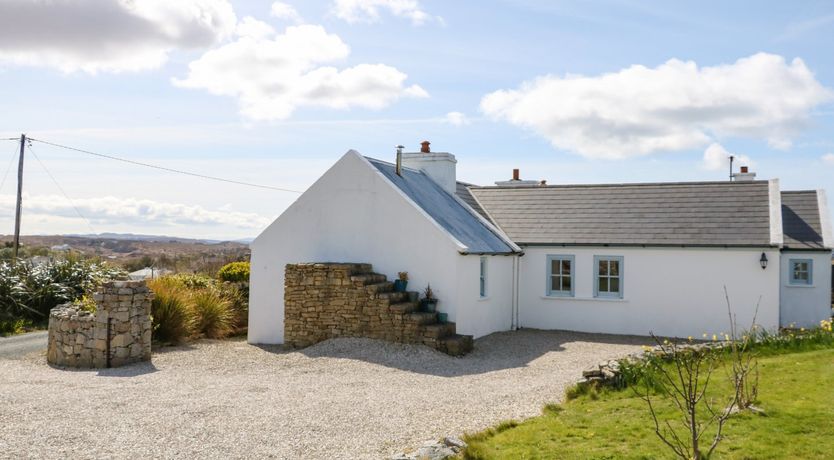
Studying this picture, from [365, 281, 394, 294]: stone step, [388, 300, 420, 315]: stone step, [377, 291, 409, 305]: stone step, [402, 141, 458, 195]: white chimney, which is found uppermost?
[402, 141, 458, 195]: white chimney

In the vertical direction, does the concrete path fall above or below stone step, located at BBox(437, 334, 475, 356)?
below

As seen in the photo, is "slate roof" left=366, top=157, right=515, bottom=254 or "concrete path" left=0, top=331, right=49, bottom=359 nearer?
"concrete path" left=0, top=331, right=49, bottom=359

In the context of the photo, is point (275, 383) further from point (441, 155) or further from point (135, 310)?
point (441, 155)

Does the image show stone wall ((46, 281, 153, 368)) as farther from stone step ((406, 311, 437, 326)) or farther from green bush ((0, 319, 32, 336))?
stone step ((406, 311, 437, 326))

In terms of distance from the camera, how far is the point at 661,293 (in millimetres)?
19312

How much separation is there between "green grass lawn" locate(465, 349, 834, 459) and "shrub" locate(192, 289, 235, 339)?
1102 cm

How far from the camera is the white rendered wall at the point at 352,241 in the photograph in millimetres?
16875

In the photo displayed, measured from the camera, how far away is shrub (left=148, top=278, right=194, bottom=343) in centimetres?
1686

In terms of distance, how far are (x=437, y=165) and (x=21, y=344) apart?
41.8 ft

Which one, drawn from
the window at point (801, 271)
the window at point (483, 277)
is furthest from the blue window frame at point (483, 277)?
the window at point (801, 271)

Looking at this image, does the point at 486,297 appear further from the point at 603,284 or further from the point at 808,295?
the point at 808,295

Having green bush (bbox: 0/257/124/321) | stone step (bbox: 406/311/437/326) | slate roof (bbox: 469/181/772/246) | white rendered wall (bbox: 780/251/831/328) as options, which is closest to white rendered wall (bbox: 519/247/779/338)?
slate roof (bbox: 469/181/772/246)

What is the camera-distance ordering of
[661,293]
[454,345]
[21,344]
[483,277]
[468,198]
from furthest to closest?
[468,198] < [661,293] < [483,277] < [21,344] < [454,345]

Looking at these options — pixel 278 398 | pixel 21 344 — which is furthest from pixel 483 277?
pixel 21 344
